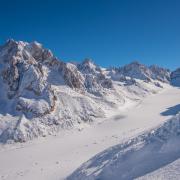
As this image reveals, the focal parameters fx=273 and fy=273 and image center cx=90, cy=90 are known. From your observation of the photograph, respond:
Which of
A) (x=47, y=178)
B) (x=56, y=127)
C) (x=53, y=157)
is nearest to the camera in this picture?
(x=47, y=178)

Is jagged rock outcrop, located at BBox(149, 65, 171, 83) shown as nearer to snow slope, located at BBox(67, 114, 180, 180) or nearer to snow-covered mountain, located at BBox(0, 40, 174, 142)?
snow-covered mountain, located at BBox(0, 40, 174, 142)

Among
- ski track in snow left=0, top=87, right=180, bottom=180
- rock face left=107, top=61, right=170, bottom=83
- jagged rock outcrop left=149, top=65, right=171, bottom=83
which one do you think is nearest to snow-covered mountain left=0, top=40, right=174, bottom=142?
ski track in snow left=0, top=87, right=180, bottom=180

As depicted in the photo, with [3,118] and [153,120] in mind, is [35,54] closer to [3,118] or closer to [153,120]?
[3,118]

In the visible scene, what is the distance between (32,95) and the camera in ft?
146

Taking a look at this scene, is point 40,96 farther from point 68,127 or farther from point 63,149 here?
point 63,149

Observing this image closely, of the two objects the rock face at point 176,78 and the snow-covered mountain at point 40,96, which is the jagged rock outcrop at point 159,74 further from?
the snow-covered mountain at point 40,96

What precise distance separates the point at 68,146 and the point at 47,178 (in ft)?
36.8

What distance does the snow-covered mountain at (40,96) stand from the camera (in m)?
39.5

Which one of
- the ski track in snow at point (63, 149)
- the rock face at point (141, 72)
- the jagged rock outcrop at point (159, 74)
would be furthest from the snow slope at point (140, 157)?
the jagged rock outcrop at point (159, 74)

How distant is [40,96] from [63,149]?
561 inches

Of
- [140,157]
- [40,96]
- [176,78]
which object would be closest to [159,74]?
[176,78]

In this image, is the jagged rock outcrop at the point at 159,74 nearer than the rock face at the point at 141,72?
No

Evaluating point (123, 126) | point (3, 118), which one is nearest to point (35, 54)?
point (3, 118)

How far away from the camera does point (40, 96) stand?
147 ft
